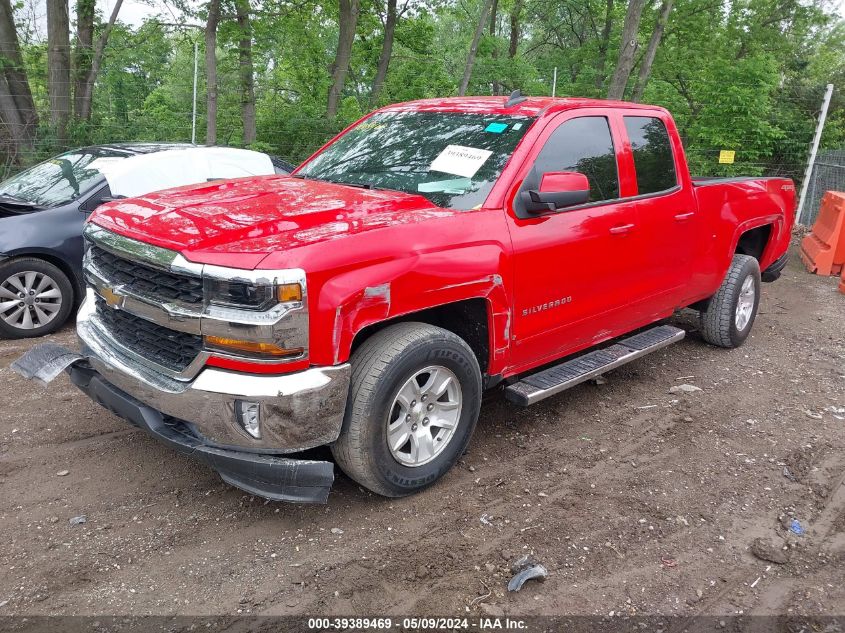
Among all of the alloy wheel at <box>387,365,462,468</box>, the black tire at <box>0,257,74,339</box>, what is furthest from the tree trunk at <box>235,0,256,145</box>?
the alloy wheel at <box>387,365,462,468</box>

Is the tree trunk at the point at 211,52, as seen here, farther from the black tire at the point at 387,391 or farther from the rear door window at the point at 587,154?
the black tire at the point at 387,391

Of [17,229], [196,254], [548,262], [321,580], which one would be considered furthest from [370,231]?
[17,229]

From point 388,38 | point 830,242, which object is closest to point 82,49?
point 388,38

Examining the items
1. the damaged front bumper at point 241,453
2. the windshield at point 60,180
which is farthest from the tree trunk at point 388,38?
the damaged front bumper at point 241,453

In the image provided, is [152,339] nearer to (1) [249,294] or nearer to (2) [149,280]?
(2) [149,280]

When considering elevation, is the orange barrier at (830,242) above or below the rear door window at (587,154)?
below

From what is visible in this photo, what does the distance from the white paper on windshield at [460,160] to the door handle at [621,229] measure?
39.3 inches

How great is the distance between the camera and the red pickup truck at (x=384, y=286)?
9.62 feet

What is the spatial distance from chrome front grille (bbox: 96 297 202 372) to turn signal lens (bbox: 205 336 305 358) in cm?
15

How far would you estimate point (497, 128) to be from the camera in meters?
4.11

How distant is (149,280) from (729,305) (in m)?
4.86

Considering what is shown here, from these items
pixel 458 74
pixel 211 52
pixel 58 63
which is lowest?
pixel 58 63

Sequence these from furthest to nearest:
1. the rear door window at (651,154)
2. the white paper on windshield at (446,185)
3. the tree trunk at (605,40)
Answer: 1. the tree trunk at (605,40)
2. the rear door window at (651,154)
3. the white paper on windshield at (446,185)

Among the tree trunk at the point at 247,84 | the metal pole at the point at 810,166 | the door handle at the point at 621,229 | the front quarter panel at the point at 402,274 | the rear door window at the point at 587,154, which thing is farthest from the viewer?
the tree trunk at the point at 247,84
